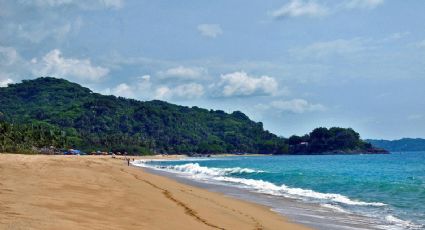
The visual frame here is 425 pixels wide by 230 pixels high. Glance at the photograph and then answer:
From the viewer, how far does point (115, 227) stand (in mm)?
10617

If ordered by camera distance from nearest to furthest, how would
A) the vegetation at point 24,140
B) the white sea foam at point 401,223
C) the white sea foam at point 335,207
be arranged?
the white sea foam at point 401,223 < the white sea foam at point 335,207 < the vegetation at point 24,140

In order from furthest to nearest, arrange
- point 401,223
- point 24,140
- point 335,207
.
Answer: point 24,140, point 335,207, point 401,223

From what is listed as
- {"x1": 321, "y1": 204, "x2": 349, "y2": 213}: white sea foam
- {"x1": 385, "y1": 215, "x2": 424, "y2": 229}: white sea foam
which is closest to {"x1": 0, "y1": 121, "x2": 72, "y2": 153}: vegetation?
{"x1": 321, "y1": 204, "x2": 349, "y2": 213}: white sea foam

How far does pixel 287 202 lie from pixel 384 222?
7.07 metres

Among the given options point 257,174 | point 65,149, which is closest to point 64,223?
point 257,174

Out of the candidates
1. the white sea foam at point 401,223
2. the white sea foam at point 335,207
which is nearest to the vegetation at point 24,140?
the white sea foam at point 335,207

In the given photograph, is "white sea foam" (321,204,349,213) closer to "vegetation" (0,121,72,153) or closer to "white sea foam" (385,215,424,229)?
"white sea foam" (385,215,424,229)

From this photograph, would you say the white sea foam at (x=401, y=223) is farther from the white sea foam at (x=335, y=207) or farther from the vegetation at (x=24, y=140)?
the vegetation at (x=24, y=140)

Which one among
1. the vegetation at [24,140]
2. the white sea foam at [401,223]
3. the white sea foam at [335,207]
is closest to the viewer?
the white sea foam at [401,223]

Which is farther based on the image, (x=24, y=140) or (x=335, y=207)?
(x=24, y=140)

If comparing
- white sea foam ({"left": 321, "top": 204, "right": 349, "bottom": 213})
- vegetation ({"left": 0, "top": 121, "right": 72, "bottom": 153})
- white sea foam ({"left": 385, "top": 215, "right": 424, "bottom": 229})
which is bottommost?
white sea foam ({"left": 385, "top": 215, "right": 424, "bottom": 229})

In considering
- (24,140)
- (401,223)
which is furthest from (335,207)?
(24,140)

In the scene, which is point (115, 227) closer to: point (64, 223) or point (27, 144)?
point (64, 223)

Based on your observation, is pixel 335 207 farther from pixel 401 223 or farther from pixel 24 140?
pixel 24 140
